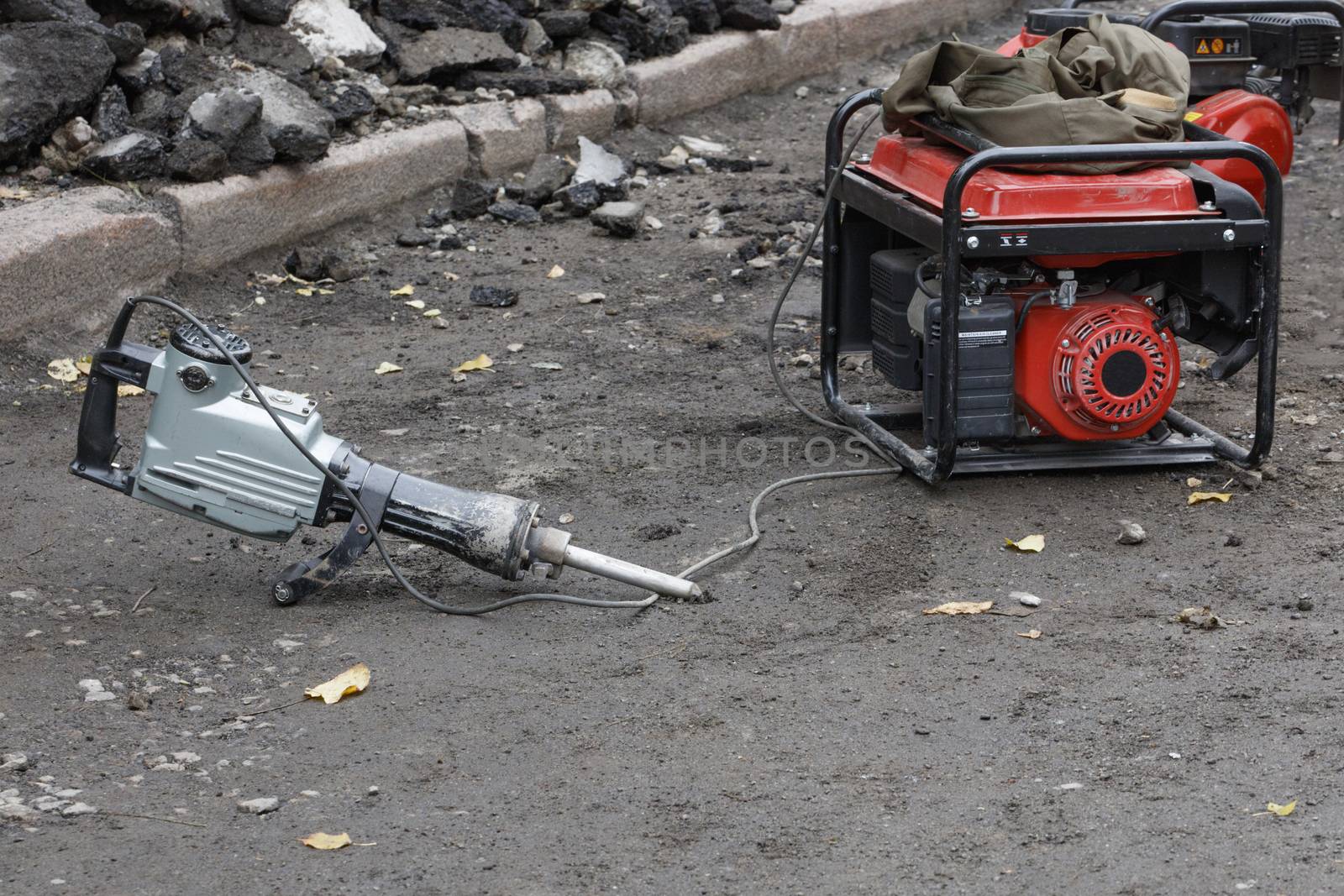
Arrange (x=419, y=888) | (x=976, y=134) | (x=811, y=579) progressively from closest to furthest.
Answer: (x=419, y=888), (x=811, y=579), (x=976, y=134)

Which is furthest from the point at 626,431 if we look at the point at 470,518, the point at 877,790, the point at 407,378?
the point at 877,790

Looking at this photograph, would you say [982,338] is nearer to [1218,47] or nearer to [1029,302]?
[1029,302]

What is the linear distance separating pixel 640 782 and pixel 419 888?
49 cm

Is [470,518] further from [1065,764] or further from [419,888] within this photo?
[1065,764]

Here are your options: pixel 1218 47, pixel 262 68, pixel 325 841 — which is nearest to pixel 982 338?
pixel 1218 47

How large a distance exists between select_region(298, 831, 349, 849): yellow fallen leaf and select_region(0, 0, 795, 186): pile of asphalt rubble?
374 centimetres

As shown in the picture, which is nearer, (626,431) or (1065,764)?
(1065,764)

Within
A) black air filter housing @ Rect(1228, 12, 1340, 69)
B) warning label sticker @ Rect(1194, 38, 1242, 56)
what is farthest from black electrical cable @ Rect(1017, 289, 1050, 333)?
black air filter housing @ Rect(1228, 12, 1340, 69)

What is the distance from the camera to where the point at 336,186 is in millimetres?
6207

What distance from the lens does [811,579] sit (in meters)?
3.58

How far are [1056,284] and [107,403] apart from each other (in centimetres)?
243

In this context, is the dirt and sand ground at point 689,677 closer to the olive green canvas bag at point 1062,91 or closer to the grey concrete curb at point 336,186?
the grey concrete curb at point 336,186

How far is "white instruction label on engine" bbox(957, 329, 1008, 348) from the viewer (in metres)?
3.80

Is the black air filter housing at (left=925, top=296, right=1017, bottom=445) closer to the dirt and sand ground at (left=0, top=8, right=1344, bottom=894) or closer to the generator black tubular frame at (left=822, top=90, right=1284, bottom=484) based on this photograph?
the generator black tubular frame at (left=822, top=90, right=1284, bottom=484)
